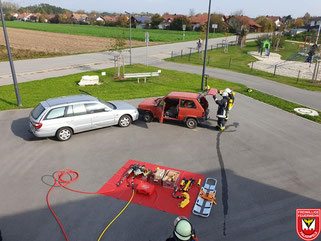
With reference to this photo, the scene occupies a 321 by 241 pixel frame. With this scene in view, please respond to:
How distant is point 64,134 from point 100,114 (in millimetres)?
1645

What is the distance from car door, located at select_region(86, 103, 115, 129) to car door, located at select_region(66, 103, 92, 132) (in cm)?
17

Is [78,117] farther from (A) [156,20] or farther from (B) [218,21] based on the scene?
(A) [156,20]

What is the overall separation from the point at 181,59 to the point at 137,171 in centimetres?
2500

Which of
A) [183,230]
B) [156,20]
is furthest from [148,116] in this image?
[156,20]

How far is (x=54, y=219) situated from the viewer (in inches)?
245

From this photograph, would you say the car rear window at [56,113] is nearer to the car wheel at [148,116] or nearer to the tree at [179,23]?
the car wheel at [148,116]

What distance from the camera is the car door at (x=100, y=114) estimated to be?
34.4ft

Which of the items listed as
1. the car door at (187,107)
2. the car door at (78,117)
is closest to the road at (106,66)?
the car door at (187,107)

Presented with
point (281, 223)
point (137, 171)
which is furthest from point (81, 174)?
point (281, 223)

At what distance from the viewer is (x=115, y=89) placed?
17.3 m

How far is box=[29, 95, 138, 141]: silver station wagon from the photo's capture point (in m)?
9.65

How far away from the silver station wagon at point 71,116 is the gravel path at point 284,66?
2040cm

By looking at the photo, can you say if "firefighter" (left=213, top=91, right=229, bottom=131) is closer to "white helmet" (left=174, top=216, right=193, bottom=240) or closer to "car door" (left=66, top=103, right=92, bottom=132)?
"car door" (left=66, top=103, right=92, bottom=132)

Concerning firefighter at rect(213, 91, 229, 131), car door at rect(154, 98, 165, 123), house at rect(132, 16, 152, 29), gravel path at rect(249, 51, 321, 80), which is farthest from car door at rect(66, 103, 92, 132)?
house at rect(132, 16, 152, 29)
